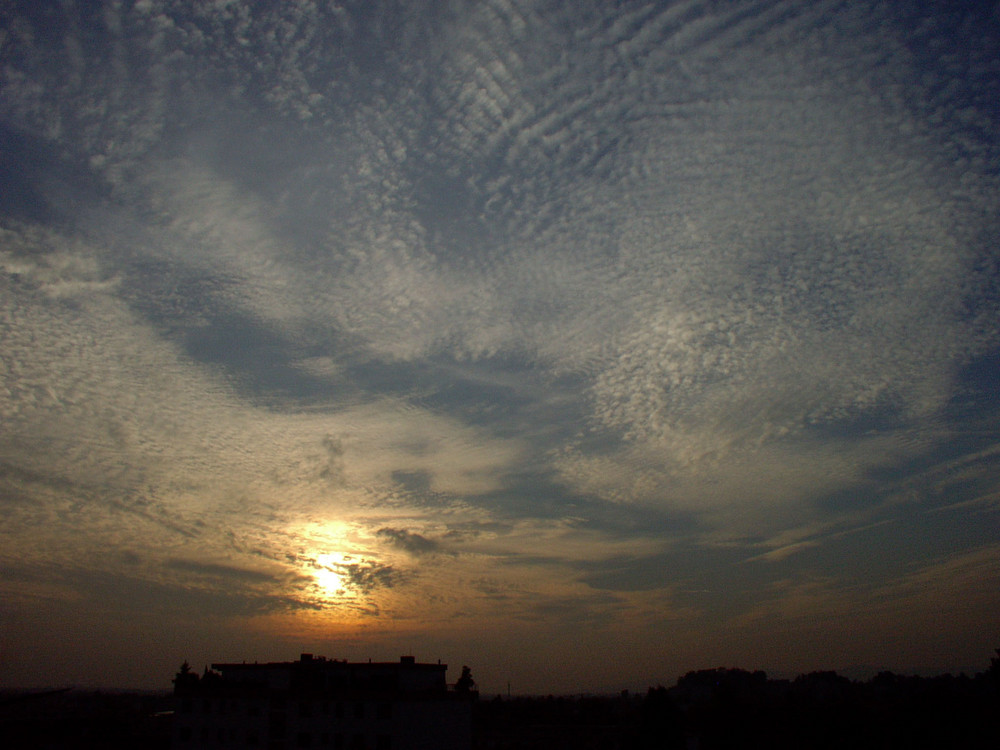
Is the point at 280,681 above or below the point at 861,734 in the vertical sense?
above

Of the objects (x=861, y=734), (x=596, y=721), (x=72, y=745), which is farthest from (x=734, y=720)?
(x=72, y=745)

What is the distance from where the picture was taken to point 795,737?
97812 millimetres

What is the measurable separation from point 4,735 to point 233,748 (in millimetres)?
81626

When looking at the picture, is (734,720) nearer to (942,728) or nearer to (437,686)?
(942,728)

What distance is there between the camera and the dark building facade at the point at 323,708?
5347 centimetres

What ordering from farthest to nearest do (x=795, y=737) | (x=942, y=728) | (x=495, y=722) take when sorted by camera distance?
(x=495, y=722) < (x=795, y=737) < (x=942, y=728)

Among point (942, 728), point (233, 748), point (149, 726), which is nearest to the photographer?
point (233, 748)

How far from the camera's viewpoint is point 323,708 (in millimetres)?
55062

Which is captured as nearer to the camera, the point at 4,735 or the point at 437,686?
the point at 437,686

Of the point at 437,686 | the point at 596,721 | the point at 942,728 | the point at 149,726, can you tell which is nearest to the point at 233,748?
the point at 437,686

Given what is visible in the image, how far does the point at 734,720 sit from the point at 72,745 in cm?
10344

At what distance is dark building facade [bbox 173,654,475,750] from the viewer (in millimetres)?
53469

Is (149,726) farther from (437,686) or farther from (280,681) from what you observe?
(437,686)

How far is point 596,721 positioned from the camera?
179 m
